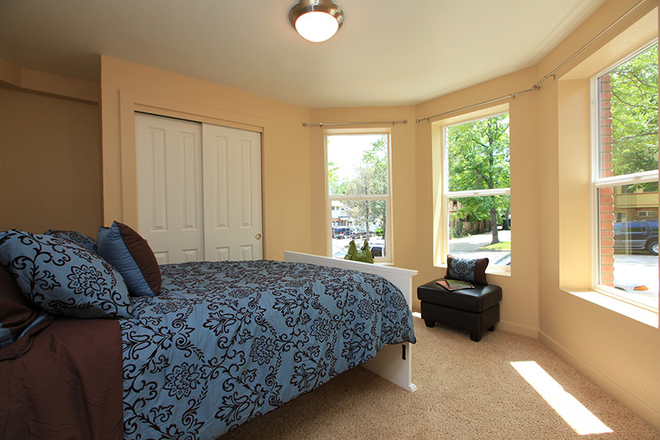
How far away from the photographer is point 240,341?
1.21 meters

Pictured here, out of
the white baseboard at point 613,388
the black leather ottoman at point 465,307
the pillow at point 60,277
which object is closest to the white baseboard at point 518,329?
the black leather ottoman at point 465,307

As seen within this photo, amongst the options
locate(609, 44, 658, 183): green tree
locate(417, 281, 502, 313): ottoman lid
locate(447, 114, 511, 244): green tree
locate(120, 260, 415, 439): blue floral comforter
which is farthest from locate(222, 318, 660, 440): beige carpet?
locate(447, 114, 511, 244): green tree

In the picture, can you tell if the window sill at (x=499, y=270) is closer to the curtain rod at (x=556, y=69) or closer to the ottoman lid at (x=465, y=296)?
the ottoman lid at (x=465, y=296)

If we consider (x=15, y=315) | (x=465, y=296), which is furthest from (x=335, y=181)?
(x=15, y=315)

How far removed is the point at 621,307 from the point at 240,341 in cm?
240

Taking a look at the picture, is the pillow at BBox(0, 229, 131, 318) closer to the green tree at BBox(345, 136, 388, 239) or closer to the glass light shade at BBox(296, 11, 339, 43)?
the glass light shade at BBox(296, 11, 339, 43)

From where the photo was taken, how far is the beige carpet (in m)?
1.61

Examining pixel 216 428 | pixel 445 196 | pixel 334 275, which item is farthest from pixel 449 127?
pixel 216 428

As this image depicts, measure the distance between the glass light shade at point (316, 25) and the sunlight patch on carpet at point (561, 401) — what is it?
2.74 m

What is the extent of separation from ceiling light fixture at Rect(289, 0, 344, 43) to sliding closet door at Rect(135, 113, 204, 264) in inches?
63.6

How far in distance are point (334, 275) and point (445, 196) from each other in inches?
94.9

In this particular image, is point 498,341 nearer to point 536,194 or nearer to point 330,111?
point 536,194

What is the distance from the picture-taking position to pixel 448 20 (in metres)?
2.14

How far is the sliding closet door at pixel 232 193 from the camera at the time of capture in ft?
10.4
